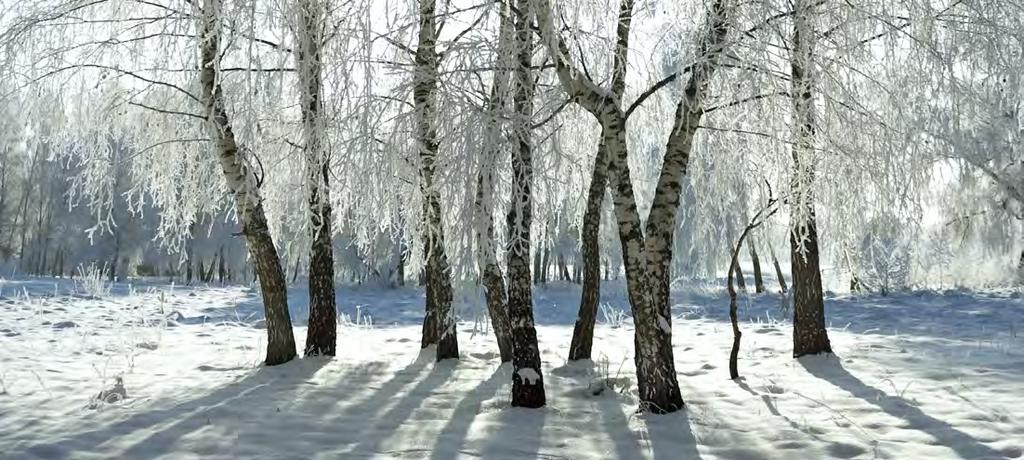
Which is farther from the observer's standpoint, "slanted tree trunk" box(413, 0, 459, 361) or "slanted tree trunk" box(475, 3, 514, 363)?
"slanted tree trunk" box(413, 0, 459, 361)

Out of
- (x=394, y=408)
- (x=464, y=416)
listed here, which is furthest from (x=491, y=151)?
(x=394, y=408)

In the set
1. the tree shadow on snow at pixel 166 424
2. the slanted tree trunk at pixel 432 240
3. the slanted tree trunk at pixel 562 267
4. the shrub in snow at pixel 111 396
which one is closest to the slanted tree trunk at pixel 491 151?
the slanted tree trunk at pixel 432 240

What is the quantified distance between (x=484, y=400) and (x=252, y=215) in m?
3.21

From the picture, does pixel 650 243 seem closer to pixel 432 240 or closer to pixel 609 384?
pixel 609 384

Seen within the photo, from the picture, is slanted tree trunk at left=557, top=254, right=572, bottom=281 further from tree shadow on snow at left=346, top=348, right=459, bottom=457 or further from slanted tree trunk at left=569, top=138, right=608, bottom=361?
tree shadow on snow at left=346, top=348, right=459, bottom=457

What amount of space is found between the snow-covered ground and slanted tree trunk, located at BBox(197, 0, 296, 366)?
330mm

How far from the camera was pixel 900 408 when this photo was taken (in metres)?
5.29

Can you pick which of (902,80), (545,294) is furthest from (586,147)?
(545,294)

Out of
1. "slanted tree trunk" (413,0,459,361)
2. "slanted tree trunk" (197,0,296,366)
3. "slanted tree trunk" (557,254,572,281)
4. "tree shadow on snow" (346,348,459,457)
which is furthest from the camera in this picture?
"slanted tree trunk" (557,254,572,281)

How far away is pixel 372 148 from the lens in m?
4.77

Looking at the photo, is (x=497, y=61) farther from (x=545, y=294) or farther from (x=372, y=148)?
(x=545, y=294)

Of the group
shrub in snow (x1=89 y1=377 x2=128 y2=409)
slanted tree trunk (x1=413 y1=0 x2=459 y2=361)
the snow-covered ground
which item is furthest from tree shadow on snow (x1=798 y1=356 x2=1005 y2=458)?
shrub in snow (x1=89 y1=377 x2=128 y2=409)

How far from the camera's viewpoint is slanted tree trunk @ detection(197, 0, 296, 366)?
21.8 feet

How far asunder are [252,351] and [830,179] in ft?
22.7
